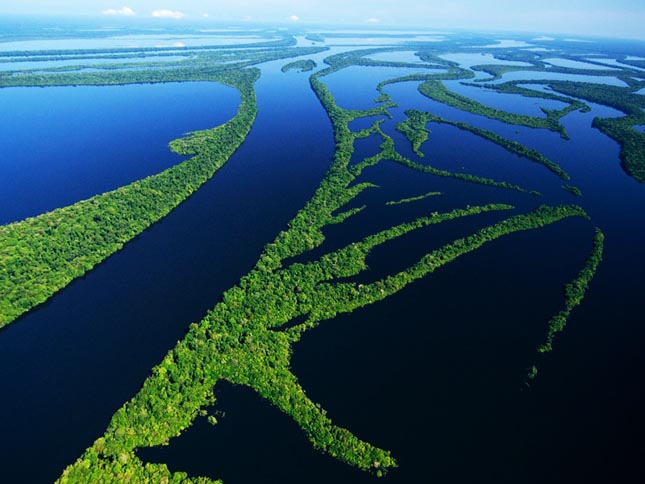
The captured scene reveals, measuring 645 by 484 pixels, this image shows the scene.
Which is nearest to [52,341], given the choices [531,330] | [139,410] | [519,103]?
[139,410]

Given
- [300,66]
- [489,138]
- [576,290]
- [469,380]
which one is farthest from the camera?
[300,66]

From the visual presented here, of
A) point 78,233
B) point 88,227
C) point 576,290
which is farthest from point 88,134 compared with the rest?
point 576,290

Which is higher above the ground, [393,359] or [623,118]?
[623,118]

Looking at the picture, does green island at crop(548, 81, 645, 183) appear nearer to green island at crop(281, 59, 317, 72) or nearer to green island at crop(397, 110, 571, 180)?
green island at crop(397, 110, 571, 180)

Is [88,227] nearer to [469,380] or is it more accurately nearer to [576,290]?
[469,380]

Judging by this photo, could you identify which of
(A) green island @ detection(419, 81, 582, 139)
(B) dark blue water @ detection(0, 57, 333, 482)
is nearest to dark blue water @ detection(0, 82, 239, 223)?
(B) dark blue water @ detection(0, 57, 333, 482)

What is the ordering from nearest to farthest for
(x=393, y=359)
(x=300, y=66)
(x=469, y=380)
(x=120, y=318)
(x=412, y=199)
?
(x=469, y=380) < (x=393, y=359) < (x=120, y=318) < (x=412, y=199) < (x=300, y=66)

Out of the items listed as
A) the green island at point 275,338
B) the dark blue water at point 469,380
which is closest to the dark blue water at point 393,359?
the dark blue water at point 469,380
